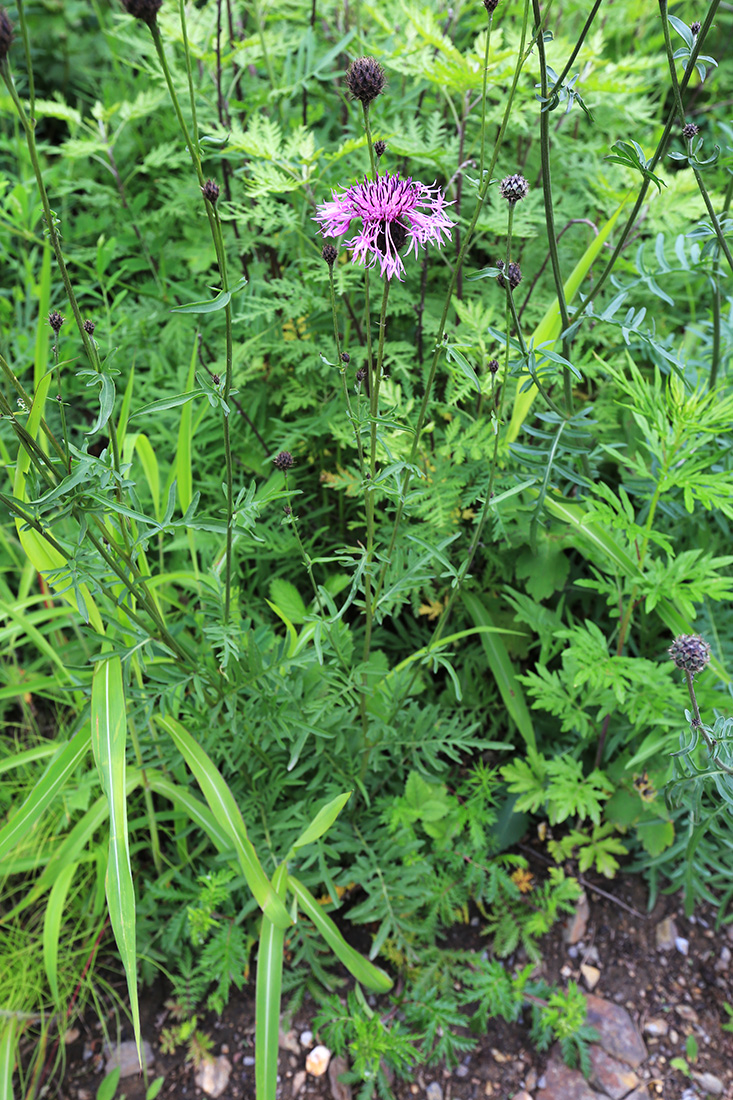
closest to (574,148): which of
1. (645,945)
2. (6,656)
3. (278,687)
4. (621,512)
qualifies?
(621,512)

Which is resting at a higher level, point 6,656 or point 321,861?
point 321,861

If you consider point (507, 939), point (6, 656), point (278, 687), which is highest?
point (278, 687)

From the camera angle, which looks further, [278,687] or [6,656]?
[6,656]

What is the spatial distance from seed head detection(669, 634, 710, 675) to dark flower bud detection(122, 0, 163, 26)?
115 cm

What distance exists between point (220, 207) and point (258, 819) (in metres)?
1.63

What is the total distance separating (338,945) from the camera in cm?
145

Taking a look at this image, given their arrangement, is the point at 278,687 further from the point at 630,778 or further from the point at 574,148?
the point at 574,148

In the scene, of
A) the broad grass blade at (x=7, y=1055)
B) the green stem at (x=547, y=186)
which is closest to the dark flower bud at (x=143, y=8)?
the green stem at (x=547, y=186)

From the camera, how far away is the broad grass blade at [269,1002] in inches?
50.6

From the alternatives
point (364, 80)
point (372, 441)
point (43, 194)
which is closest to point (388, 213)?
point (364, 80)

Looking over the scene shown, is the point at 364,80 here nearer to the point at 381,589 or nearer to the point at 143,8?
the point at 143,8

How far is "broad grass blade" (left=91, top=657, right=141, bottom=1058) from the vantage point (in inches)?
44.1

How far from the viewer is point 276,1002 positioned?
134 centimetres

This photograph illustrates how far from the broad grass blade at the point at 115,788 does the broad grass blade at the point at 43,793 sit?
0.16 m
